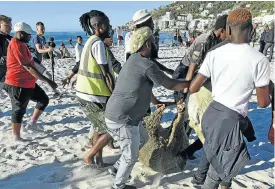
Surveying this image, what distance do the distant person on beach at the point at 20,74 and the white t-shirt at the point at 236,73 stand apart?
263 centimetres

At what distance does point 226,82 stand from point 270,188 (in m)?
1.71

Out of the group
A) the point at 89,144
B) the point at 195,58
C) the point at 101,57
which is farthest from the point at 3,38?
the point at 195,58

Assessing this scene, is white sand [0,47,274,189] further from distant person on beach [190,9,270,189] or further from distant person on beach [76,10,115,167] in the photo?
distant person on beach [190,9,270,189]

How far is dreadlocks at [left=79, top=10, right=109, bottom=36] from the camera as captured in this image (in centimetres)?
395

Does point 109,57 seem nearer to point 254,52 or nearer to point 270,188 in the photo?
point 254,52

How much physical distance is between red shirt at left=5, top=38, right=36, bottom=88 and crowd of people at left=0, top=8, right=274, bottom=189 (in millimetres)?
13

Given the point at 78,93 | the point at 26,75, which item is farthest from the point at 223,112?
the point at 26,75

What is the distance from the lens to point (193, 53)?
405cm

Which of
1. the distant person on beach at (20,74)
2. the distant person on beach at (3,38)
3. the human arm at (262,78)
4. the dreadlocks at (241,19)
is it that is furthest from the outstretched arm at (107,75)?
the distant person on beach at (3,38)

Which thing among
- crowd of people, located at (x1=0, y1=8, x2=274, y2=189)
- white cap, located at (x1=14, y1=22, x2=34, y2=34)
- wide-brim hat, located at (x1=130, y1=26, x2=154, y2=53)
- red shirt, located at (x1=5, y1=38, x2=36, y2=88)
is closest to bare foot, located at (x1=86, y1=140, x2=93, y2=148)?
crowd of people, located at (x1=0, y1=8, x2=274, y2=189)

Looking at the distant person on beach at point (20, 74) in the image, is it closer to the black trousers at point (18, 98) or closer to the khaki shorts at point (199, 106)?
the black trousers at point (18, 98)

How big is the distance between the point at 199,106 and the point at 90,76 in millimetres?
1274

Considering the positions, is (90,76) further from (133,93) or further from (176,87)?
(176,87)

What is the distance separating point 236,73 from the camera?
Result: 2.65 m
